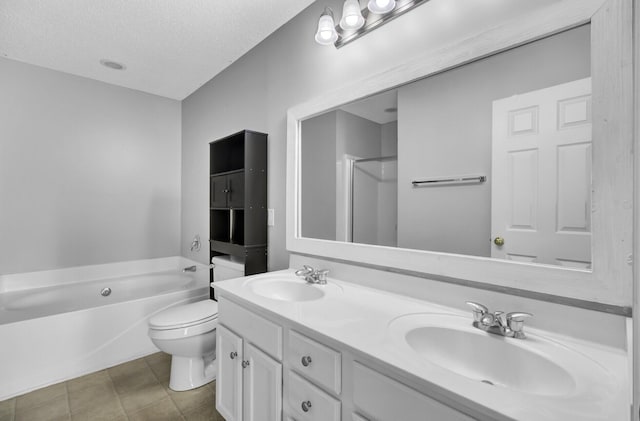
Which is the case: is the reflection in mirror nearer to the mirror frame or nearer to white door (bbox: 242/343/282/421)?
the mirror frame

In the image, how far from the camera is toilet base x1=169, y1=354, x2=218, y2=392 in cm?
190

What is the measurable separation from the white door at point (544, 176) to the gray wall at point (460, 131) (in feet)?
0.12

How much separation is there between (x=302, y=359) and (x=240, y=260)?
4.33 feet

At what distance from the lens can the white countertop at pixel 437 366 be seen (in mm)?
557

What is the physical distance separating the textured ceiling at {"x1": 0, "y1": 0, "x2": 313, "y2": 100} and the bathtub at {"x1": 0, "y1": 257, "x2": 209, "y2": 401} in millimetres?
1865

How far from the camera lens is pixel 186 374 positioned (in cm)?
191

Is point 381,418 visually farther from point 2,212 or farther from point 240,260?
point 2,212

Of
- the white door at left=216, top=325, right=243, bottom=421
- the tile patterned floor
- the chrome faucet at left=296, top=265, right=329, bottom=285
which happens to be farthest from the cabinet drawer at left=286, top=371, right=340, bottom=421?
the tile patterned floor

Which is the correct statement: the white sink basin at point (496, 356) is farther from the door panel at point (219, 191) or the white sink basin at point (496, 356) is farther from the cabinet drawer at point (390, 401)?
the door panel at point (219, 191)

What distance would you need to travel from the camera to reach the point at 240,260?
2.19m

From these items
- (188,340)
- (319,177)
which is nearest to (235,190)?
(319,177)

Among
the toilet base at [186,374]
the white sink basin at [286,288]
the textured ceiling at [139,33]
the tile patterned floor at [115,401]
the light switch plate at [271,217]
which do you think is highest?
the textured ceiling at [139,33]

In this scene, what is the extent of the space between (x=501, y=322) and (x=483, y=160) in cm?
55

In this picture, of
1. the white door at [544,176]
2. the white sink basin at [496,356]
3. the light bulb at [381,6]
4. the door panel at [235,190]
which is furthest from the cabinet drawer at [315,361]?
the light bulb at [381,6]
